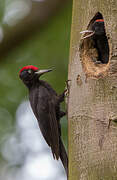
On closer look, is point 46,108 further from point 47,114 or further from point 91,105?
point 91,105

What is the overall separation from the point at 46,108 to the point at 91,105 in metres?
1.86

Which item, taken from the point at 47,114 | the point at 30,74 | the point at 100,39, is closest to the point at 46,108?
the point at 47,114

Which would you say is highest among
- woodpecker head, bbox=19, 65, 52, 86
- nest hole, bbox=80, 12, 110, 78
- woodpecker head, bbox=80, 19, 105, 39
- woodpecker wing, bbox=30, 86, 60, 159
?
woodpecker head, bbox=80, 19, 105, 39

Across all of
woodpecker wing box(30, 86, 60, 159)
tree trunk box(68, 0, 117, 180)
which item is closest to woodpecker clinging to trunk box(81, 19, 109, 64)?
tree trunk box(68, 0, 117, 180)

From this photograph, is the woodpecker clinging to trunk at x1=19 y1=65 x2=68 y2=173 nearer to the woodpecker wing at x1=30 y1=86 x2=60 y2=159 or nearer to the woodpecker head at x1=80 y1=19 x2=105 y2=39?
the woodpecker wing at x1=30 y1=86 x2=60 y2=159

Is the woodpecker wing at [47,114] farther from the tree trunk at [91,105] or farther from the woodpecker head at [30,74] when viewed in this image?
the tree trunk at [91,105]

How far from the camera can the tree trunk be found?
2859 millimetres

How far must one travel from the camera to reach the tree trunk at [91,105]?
2.86 m

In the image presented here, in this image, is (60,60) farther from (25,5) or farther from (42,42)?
(25,5)

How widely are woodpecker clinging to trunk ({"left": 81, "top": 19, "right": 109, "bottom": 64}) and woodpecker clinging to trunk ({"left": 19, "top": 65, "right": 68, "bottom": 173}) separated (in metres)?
0.88

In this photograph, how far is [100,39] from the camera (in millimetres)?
4160

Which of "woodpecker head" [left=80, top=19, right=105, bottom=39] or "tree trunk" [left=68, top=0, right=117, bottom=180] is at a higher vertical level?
"woodpecker head" [left=80, top=19, right=105, bottom=39]

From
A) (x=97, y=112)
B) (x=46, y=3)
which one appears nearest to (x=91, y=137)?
(x=97, y=112)

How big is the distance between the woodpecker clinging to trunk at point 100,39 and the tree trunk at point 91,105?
0.17 meters
